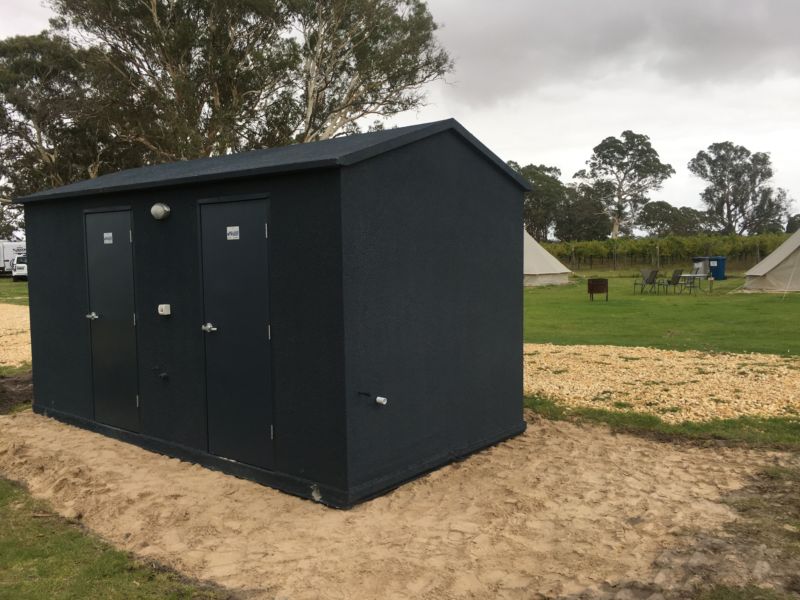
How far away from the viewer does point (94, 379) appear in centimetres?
691

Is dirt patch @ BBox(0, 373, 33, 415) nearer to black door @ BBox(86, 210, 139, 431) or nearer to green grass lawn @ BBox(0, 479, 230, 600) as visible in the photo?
black door @ BBox(86, 210, 139, 431)

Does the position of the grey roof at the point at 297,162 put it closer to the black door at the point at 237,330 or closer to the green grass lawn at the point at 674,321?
→ the black door at the point at 237,330

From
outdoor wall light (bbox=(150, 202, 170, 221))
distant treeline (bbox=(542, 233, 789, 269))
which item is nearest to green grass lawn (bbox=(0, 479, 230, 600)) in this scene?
outdoor wall light (bbox=(150, 202, 170, 221))

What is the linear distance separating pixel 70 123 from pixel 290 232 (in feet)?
106

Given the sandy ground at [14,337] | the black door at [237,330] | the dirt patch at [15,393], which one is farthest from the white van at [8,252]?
the black door at [237,330]

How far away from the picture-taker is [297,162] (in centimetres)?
475

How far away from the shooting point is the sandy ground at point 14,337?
11.6 meters

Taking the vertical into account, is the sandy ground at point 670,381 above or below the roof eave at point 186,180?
below

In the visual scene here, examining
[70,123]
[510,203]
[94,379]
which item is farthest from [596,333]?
[70,123]

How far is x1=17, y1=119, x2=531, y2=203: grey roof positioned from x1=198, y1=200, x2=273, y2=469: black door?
10.5 inches

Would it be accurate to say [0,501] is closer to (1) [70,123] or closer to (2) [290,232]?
(2) [290,232]

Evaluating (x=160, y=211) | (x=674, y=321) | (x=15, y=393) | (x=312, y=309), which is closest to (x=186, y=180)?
(x=160, y=211)

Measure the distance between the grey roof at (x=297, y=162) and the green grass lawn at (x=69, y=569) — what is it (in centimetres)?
265

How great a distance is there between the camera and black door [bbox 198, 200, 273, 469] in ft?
17.1
